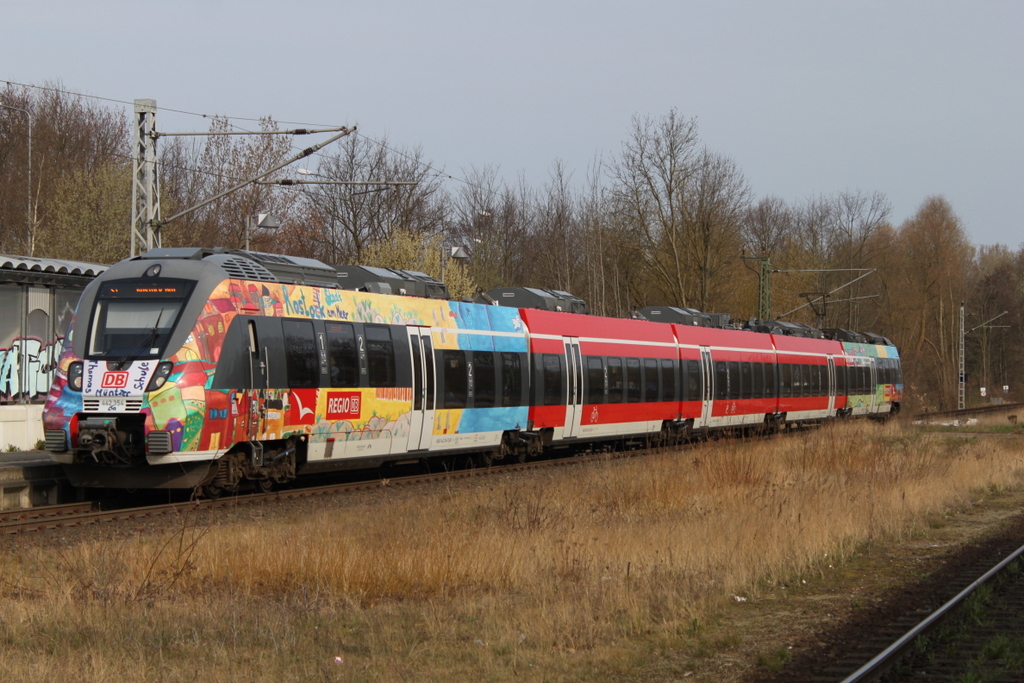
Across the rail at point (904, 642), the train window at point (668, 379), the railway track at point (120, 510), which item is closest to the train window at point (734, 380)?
the train window at point (668, 379)

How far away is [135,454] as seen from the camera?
13852mm

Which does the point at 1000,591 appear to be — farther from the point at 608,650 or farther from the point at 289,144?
the point at 289,144

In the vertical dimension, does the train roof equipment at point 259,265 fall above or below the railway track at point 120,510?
above

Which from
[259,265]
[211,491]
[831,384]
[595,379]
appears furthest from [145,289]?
[831,384]

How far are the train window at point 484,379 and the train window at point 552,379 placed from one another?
6.66 feet

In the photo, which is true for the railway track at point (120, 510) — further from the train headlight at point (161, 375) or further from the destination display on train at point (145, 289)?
the destination display on train at point (145, 289)

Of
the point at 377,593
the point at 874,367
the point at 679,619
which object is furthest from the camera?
the point at 874,367

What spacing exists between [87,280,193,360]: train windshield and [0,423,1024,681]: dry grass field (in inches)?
103

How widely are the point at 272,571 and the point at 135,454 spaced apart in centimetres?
475

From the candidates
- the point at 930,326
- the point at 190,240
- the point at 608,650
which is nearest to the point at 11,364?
the point at 608,650

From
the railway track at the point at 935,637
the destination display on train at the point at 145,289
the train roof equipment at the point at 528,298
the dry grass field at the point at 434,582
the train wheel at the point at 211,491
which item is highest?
the train roof equipment at the point at 528,298

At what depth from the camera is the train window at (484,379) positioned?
1986 cm

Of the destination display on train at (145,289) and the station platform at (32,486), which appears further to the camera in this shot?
the station platform at (32,486)

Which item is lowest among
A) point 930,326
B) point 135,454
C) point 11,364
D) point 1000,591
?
point 1000,591
